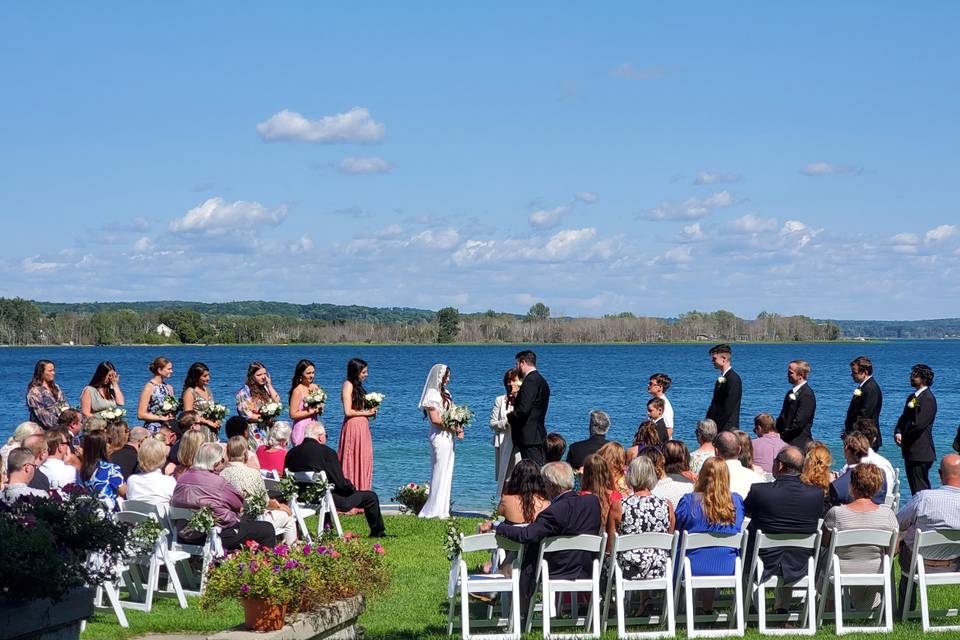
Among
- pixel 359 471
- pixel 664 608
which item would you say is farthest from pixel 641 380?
pixel 664 608

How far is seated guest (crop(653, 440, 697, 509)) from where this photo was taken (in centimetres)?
908

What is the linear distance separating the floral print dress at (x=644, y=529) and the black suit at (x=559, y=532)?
251 mm

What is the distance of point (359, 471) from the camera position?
1431cm

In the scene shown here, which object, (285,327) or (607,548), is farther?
(285,327)

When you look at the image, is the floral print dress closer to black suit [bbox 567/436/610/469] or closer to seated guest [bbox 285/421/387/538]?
black suit [bbox 567/436/610/469]

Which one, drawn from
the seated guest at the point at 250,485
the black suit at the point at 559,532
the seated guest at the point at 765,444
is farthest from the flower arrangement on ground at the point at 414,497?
the black suit at the point at 559,532

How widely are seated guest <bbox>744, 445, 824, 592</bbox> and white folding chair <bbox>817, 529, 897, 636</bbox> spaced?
0.65ft

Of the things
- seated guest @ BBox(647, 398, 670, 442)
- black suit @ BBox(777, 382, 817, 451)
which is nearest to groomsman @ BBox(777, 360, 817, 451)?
black suit @ BBox(777, 382, 817, 451)

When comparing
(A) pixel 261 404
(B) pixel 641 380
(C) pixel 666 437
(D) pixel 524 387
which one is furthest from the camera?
(B) pixel 641 380

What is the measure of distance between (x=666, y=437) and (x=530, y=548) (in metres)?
4.13

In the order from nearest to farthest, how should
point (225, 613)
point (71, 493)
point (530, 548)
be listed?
point (71, 493) → point (530, 548) → point (225, 613)

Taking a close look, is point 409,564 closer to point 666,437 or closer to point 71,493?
point 666,437

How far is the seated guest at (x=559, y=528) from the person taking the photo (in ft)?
26.1

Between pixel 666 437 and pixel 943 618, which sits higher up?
pixel 666 437
